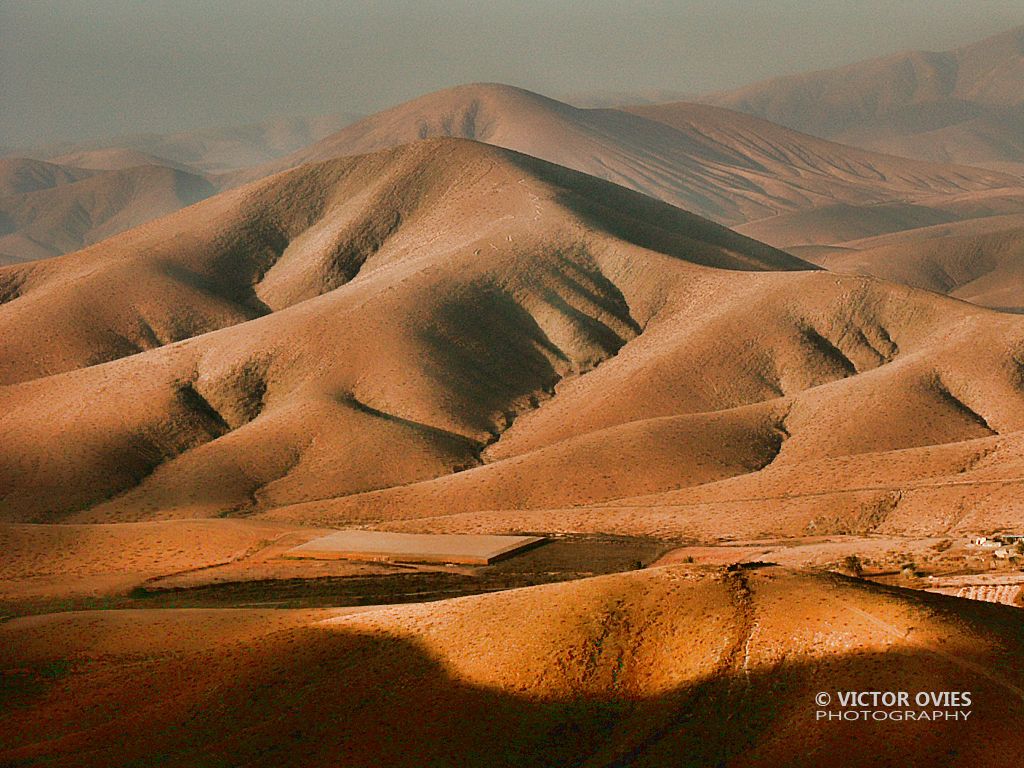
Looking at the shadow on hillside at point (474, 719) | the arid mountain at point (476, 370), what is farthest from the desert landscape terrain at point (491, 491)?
the arid mountain at point (476, 370)

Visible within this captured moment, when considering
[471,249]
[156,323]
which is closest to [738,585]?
[471,249]

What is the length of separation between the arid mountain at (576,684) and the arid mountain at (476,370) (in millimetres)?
34961

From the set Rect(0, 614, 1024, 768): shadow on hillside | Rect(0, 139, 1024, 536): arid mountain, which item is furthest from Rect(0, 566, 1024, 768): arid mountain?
Rect(0, 139, 1024, 536): arid mountain

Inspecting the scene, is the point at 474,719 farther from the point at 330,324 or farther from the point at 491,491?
the point at 330,324

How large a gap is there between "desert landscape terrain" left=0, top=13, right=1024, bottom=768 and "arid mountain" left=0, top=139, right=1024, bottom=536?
1.53 ft

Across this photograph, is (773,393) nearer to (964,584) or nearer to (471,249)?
(471,249)

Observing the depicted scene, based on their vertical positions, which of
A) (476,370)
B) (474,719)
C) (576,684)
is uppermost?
(576,684)

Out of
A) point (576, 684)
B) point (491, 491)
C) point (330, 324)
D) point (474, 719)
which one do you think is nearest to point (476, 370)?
point (330, 324)

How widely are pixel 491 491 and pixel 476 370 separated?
39.0 m

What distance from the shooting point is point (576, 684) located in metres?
33.6

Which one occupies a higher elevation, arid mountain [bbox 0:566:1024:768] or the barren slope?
arid mountain [bbox 0:566:1024:768]

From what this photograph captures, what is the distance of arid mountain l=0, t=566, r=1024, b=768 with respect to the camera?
29875mm

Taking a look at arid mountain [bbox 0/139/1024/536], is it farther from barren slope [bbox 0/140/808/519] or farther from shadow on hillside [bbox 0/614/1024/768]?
shadow on hillside [bbox 0/614/1024/768]

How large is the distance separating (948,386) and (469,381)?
47.4 m
